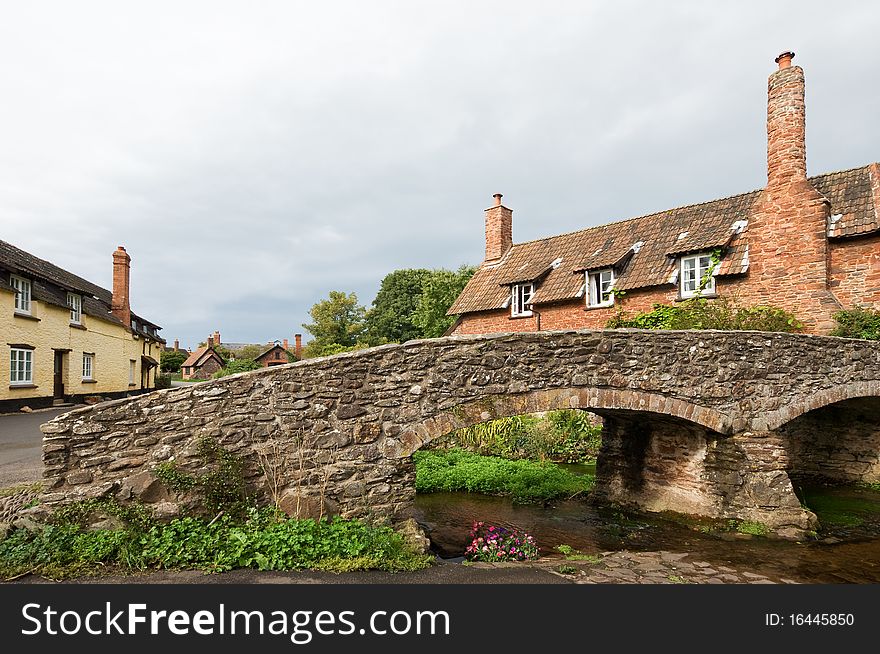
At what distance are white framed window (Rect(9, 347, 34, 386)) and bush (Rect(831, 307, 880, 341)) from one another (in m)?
25.4

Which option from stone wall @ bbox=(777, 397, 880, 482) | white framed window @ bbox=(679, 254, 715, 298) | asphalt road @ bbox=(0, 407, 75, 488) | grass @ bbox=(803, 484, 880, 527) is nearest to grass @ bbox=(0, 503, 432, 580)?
asphalt road @ bbox=(0, 407, 75, 488)

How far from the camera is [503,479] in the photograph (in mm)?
12273

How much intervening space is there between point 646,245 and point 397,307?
98.5ft

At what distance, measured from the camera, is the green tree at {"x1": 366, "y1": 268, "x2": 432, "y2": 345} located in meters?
44.5

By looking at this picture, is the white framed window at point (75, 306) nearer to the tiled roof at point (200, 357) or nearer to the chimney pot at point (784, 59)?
the chimney pot at point (784, 59)

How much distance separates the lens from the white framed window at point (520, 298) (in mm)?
19573

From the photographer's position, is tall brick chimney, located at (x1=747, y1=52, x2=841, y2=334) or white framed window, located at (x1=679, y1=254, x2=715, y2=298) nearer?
tall brick chimney, located at (x1=747, y1=52, x2=841, y2=334)

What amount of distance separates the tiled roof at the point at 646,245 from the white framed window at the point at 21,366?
53.3ft

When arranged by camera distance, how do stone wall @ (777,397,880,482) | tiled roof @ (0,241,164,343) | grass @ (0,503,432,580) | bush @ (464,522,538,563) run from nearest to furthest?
grass @ (0,503,432,580)
bush @ (464,522,538,563)
stone wall @ (777,397,880,482)
tiled roof @ (0,241,164,343)

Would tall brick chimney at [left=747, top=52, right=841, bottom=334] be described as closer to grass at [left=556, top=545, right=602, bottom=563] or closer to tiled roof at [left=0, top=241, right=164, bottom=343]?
grass at [left=556, top=545, right=602, bottom=563]

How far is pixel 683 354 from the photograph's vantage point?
8508mm

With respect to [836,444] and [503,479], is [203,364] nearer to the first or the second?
[503,479]

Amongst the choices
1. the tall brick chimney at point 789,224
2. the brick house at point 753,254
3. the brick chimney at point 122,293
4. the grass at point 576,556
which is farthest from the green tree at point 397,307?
the grass at point 576,556

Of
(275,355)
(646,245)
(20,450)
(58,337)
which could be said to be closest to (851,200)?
(646,245)
